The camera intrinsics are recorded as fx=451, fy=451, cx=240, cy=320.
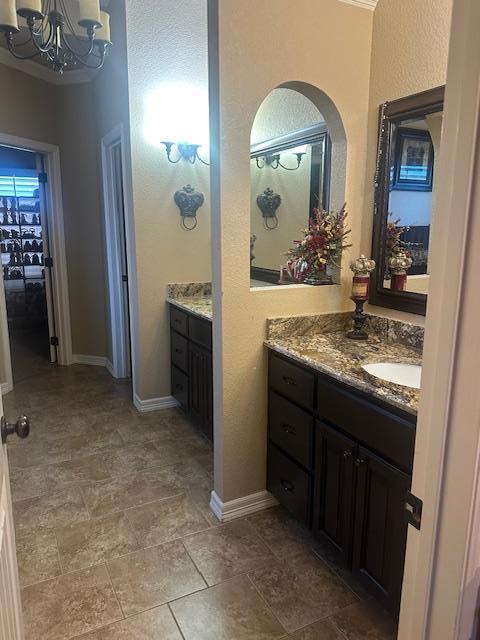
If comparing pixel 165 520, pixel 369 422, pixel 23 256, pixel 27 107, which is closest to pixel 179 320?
pixel 165 520

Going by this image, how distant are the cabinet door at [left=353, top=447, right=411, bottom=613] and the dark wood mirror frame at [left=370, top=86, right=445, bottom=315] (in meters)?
0.80

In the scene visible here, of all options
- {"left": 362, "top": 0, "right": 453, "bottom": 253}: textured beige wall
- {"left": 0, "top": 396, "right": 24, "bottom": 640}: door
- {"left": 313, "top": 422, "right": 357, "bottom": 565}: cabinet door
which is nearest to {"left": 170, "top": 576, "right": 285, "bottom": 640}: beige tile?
{"left": 313, "top": 422, "right": 357, "bottom": 565}: cabinet door

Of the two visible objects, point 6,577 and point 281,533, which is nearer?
point 6,577

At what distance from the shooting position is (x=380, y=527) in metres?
1.62

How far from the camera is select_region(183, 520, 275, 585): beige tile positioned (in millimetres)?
1975

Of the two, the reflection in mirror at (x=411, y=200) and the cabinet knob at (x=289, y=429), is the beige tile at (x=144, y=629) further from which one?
the reflection in mirror at (x=411, y=200)

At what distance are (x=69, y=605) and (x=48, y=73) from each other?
451 centimetres

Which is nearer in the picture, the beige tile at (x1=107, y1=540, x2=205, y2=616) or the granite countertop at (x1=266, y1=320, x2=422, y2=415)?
the granite countertop at (x1=266, y1=320, x2=422, y2=415)

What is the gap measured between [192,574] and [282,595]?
395mm

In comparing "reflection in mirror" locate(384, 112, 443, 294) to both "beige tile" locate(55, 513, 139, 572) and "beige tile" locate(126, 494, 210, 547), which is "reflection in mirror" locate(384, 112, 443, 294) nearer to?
"beige tile" locate(126, 494, 210, 547)

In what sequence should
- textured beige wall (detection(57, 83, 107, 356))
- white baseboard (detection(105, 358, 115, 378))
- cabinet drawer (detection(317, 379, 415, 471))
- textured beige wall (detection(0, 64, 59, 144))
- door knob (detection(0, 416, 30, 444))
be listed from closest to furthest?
door knob (detection(0, 416, 30, 444)) → cabinet drawer (detection(317, 379, 415, 471)) → textured beige wall (detection(0, 64, 59, 144)) → textured beige wall (detection(57, 83, 107, 356)) → white baseboard (detection(105, 358, 115, 378))

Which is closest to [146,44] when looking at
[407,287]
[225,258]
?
[225,258]

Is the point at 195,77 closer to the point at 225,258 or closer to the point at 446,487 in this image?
the point at 225,258

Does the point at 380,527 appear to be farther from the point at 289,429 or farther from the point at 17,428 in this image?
the point at 17,428
